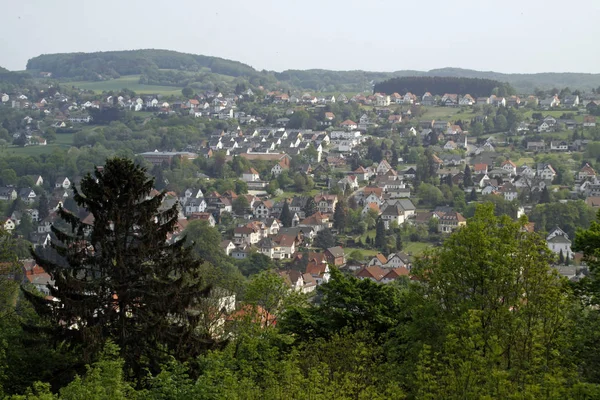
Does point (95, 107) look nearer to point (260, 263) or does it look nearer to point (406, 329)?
point (260, 263)

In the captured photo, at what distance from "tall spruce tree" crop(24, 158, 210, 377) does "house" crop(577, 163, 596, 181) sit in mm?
48776

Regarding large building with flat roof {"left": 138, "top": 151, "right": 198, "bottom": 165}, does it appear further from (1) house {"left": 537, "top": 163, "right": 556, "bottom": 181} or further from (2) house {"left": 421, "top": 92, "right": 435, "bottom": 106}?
(2) house {"left": 421, "top": 92, "right": 435, "bottom": 106}

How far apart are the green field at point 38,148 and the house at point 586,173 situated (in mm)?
43033

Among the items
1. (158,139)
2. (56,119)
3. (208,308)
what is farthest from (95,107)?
(208,308)

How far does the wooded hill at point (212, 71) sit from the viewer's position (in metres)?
142

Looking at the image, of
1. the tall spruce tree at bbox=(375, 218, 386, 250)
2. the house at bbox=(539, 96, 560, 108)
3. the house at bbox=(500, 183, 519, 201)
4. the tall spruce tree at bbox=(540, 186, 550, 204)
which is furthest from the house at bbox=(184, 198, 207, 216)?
the house at bbox=(539, 96, 560, 108)

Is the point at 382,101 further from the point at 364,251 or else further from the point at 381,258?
the point at 381,258

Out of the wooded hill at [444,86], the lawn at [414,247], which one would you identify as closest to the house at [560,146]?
the wooded hill at [444,86]

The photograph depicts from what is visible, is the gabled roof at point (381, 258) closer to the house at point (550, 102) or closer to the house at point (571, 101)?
the house at point (550, 102)

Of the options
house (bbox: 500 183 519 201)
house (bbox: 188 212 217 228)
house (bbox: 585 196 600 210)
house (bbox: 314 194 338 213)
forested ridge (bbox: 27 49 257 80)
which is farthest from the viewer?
forested ridge (bbox: 27 49 257 80)

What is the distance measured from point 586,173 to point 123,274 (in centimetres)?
5003

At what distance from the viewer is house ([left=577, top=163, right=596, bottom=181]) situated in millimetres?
56375

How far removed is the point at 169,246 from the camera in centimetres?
1220

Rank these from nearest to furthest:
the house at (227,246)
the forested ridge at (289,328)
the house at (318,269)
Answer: the forested ridge at (289,328), the house at (318,269), the house at (227,246)
